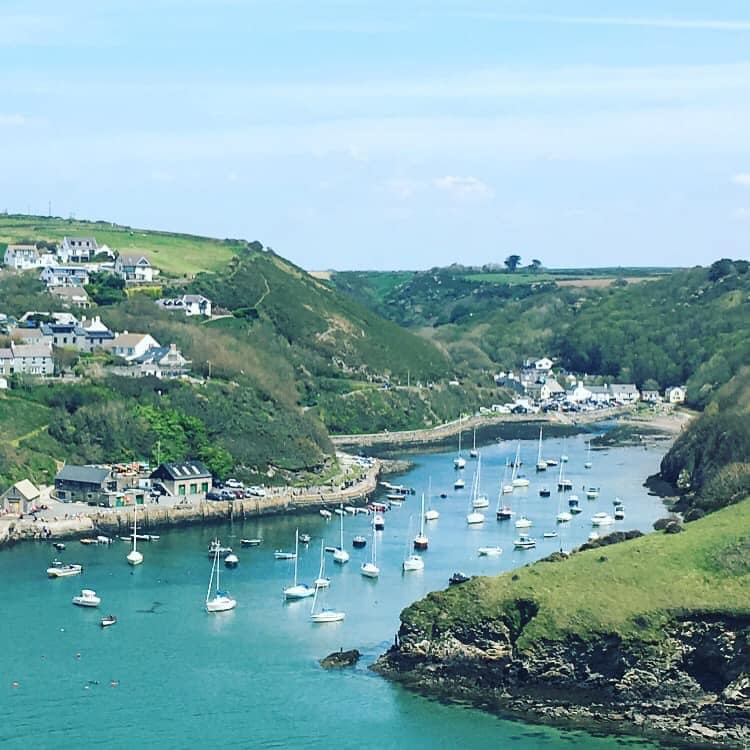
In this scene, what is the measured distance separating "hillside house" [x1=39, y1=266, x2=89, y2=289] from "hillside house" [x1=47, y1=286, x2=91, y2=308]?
1.54 metres

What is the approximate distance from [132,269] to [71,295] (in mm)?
12356

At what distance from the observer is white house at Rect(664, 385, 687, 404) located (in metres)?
150

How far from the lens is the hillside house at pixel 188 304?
118 m

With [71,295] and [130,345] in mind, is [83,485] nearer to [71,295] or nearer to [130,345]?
[130,345]

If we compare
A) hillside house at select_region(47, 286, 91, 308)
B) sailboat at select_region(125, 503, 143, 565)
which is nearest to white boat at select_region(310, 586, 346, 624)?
sailboat at select_region(125, 503, 143, 565)

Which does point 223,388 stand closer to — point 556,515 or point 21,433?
point 21,433

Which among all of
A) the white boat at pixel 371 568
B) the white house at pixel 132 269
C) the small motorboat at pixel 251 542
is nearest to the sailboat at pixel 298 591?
the white boat at pixel 371 568

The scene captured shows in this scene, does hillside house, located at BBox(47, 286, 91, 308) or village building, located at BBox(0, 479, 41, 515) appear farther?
hillside house, located at BBox(47, 286, 91, 308)

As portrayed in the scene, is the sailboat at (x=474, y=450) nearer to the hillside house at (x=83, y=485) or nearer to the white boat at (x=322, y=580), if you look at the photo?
the hillside house at (x=83, y=485)

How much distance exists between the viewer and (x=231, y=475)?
275 ft

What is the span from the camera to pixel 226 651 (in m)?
51.9

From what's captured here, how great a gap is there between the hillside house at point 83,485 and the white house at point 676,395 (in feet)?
269

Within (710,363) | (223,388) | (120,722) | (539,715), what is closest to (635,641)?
(539,715)

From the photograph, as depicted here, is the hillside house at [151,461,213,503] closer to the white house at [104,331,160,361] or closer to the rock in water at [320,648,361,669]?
the white house at [104,331,160,361]
